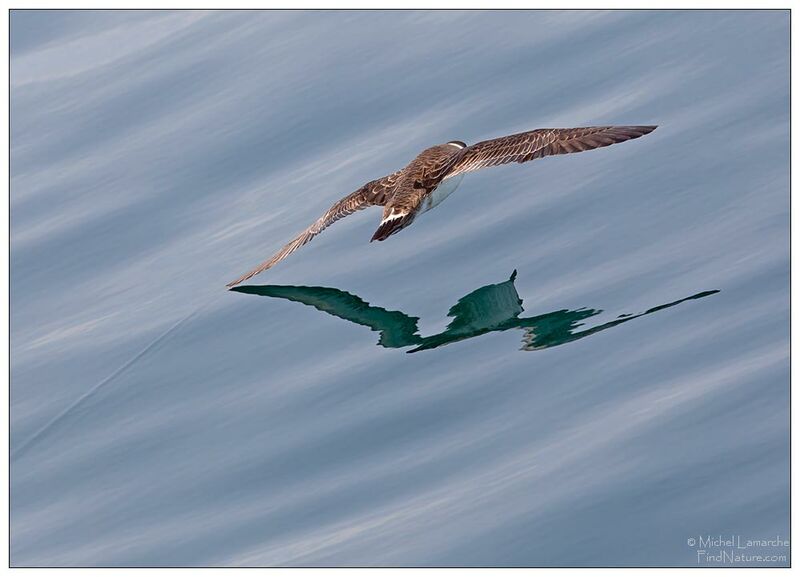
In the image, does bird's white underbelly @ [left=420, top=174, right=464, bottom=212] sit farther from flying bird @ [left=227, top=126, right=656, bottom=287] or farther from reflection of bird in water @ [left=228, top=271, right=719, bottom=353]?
reflection of bird in water @ [left=228, top=271, right=719, bottom=353]

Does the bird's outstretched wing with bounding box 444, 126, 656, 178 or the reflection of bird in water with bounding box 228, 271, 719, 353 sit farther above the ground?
the bird's outstretched wing with bounding box 444, 126, 656, 178

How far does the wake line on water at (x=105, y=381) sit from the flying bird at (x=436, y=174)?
2.42ft

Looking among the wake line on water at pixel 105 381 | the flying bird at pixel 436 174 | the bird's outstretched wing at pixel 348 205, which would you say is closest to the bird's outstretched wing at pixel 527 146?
the flying bird at pixel 436 174

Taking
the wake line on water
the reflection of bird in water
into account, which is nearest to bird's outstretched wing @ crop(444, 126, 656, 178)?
the reflection of bird in water

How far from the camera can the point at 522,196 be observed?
1314 centimetres

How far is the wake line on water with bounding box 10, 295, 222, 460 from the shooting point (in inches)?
424

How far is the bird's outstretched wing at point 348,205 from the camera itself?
1320 centimetres

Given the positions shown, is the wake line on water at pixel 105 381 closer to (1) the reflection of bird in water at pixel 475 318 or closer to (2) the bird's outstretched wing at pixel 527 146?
(1) the reflection of bird in water at pixel 475 318

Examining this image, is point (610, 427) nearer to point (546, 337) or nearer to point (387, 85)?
point (546, 337)

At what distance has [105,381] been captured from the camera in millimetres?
11438

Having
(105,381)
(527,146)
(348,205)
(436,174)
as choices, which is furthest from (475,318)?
(105,381)

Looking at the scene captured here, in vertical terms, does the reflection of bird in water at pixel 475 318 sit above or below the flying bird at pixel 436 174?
below

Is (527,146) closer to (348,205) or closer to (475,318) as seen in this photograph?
(348,205)

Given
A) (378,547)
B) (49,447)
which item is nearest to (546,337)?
(378,547)
